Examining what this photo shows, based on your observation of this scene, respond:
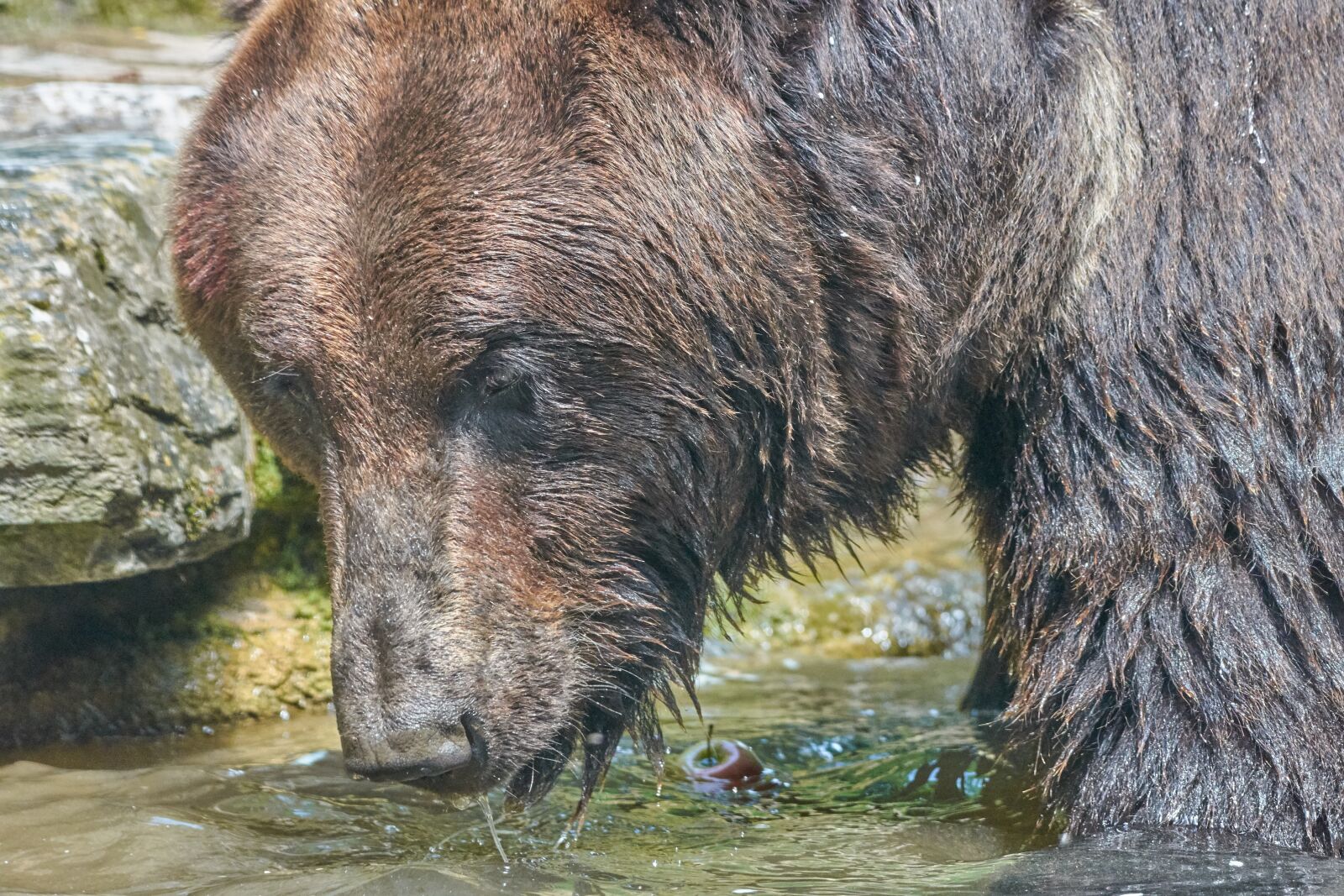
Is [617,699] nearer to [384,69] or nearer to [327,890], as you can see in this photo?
[327,890]

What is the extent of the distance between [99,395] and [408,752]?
63.1 inches

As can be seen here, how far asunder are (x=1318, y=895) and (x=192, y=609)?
3280 mm

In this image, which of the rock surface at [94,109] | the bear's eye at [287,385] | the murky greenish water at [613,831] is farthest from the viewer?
the rock surface at [94,109]

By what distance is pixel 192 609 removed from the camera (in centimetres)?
466

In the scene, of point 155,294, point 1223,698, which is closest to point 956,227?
point 1223,698

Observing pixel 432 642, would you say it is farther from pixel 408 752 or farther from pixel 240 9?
pixel 240 9

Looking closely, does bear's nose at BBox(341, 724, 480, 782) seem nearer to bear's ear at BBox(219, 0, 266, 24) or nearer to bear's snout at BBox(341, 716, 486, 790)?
bear's snout at BBox(341, 716, 486, 790)

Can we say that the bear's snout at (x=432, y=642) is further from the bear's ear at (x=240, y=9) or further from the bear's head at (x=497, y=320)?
the bear's ear at (x=240, y=9)

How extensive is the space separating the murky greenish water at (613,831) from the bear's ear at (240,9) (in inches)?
72.7

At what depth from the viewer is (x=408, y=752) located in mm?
2818

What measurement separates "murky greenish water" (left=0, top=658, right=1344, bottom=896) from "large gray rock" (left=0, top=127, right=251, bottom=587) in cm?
60

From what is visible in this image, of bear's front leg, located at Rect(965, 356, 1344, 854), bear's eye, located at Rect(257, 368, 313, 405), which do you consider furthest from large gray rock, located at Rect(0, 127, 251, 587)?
bear's front leg, located at Rect(965, 356, 1344, 854)

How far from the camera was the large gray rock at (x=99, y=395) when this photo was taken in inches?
147

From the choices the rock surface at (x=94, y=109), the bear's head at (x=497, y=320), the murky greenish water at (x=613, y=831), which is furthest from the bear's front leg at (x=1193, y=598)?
the rock surface at (x=94, y=109)
